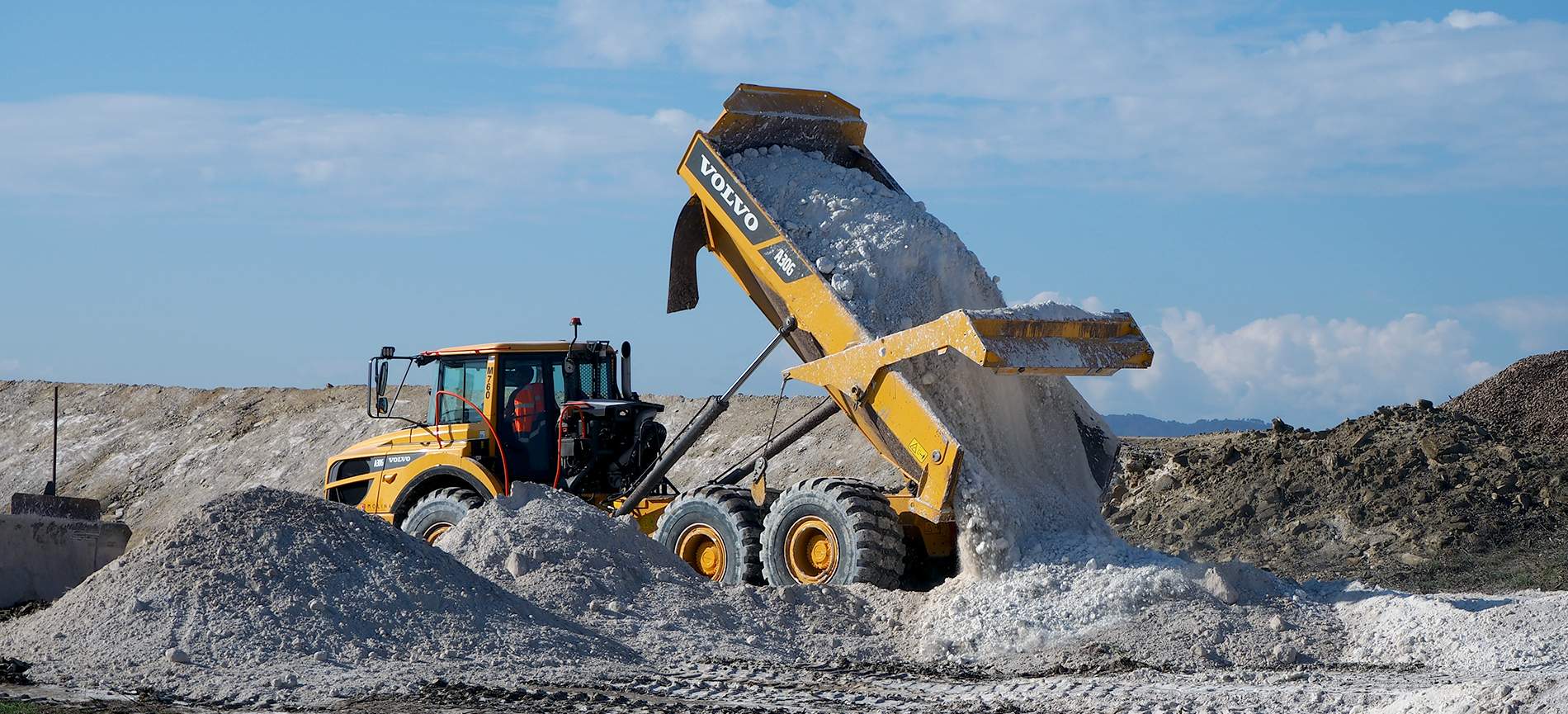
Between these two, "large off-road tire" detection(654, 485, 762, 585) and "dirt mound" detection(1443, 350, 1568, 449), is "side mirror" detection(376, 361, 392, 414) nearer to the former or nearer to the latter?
"large off-road tire" detection(654, 485, 762, 585)

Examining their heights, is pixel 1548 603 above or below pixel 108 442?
below

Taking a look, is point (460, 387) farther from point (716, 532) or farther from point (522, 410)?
point (716, 532)

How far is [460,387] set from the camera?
43.1 feet

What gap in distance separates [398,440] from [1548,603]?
8.93 m

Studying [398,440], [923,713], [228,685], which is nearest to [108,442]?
[398,440]

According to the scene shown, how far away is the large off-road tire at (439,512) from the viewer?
488 inches

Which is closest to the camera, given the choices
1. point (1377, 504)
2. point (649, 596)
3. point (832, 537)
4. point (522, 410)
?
point (649, 596)

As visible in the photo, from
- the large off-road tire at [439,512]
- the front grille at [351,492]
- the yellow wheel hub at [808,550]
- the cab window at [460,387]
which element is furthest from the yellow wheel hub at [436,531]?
the yellow wheel hub at [808,550]

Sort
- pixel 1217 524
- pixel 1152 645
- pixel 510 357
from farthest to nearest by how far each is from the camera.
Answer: pixel 1217 524 < pixel 510 357 < pixel 1152 645

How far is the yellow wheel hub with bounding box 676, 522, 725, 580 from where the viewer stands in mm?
11344

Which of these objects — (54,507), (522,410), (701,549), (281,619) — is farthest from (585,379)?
(281,619)

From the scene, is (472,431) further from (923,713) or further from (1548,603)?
(1548,603)

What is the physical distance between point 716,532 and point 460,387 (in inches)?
121

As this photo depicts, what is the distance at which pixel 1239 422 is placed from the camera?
3912 cm
